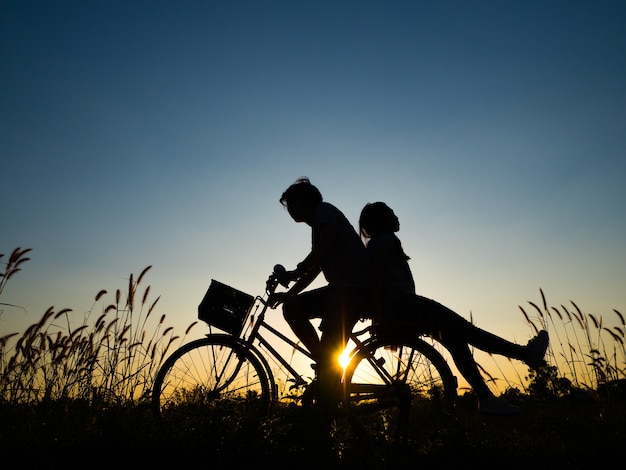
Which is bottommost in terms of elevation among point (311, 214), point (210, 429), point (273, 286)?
point (210, 429)

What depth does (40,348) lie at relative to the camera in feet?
19.1

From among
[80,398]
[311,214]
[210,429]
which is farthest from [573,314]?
[80,398]

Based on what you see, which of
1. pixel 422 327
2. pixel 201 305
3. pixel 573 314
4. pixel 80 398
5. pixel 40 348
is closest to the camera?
pixel 422 327

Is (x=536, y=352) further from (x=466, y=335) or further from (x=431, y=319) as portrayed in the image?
(x=431, y=319)

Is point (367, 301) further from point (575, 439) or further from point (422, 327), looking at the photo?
point (575, 439)

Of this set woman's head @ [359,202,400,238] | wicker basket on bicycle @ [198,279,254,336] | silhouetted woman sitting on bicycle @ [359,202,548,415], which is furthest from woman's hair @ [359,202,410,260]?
wicker basket on bicycle @ [198,279,254,336]

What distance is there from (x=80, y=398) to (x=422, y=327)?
4069 millimetres

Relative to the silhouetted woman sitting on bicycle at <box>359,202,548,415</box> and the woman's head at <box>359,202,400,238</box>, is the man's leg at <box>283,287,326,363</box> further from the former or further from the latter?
the woman's head at <box>359,202,400,238</box>

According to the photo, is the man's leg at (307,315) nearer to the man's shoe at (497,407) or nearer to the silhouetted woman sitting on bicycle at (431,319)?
the silhouetted woman sitting on bicycle at (431,319)

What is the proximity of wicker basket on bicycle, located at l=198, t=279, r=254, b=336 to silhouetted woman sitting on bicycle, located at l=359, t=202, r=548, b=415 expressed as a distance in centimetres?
152

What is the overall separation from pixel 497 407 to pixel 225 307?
9.55 ft

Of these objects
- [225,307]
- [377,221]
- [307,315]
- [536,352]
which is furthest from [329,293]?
[536,352]

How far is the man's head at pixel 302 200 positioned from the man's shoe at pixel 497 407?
256 centimetres

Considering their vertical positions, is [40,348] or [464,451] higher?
[40,348]
